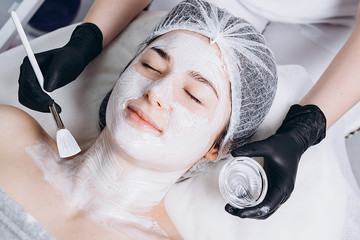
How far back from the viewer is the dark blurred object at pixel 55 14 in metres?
2.19

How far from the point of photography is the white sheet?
1.35m

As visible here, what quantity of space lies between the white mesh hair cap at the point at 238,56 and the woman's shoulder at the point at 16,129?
47 cm

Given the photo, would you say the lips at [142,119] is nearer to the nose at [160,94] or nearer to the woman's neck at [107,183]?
the nose at [160,94]

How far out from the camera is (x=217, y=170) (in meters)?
1.42

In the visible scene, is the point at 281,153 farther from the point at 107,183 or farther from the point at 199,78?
the point at 107,183

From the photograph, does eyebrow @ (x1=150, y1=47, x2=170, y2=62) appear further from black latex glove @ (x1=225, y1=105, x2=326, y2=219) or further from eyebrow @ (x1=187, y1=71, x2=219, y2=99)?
black latex glove @ (x1=225, y1=105, x2=326, y2=219)

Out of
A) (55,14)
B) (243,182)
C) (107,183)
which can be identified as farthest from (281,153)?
(55,14)

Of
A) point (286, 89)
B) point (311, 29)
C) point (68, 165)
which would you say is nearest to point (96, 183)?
point (68, 165)

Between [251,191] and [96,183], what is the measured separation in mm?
470

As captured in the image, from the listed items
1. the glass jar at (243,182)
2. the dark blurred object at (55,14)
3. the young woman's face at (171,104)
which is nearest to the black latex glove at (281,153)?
the glass jar at (243,182)

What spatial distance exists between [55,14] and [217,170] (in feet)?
4.52

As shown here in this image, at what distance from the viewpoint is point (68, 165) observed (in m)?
1.32

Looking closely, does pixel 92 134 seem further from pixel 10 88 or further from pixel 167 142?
pixel 167 142

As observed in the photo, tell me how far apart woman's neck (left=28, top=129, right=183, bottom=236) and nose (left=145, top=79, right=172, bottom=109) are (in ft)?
0.66
